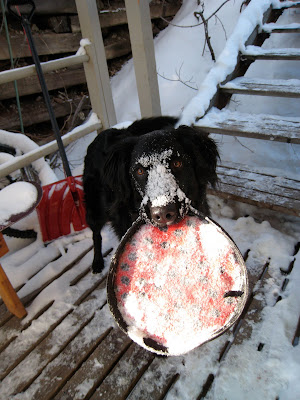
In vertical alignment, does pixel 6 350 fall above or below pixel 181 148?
below

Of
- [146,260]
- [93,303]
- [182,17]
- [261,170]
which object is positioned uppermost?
[182,17]

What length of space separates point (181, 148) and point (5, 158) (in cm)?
190

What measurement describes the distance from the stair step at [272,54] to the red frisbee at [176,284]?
229cm

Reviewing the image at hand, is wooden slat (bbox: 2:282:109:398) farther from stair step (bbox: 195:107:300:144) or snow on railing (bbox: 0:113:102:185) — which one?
stair step (bbox: 195:107:300:144)

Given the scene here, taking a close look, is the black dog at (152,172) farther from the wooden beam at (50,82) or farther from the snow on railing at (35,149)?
the wooden beam at (50,82)

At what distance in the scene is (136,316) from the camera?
1329 mm

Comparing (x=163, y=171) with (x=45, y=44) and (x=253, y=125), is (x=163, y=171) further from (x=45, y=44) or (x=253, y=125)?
(x=45, y=44)

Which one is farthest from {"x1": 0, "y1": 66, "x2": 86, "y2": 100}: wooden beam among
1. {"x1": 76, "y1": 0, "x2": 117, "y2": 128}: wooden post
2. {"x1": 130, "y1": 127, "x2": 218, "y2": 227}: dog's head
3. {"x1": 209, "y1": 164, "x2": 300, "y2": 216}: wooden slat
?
{"x1": 130, "y1": 127, "x2": 218, "y2": 227}: dog's head

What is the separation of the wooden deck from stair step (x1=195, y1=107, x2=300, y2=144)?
0.91 meters

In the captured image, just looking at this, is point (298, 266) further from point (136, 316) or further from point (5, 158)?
point (5, 158)

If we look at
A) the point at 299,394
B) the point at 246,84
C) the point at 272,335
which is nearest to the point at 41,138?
the point at 246,84

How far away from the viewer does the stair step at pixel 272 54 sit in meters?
2.77

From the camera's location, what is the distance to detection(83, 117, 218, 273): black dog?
1.29 meters

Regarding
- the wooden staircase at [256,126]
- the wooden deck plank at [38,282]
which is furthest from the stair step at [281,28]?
the wooden deck plank at [38,282]
